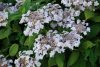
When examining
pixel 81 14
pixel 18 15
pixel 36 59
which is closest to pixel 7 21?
pixel 18 15

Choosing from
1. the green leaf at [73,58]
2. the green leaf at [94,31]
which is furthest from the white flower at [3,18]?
the green leaf at [94,31]

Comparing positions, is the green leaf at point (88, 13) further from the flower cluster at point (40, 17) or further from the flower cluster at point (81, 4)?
the flower cluster at point (40, 17)

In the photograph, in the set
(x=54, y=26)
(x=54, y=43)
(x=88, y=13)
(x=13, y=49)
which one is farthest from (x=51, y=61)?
(x=88, y=13)

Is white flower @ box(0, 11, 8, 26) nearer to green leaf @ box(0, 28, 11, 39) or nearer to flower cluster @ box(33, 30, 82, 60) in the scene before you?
green leaf @ box(0, 28, 11, 39)

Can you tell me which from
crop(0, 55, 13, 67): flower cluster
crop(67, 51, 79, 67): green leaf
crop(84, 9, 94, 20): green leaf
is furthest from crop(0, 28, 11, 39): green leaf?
crop(84, 9, 94, 20): green leaf

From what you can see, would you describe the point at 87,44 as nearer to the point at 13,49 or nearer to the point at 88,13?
the point at 88,13

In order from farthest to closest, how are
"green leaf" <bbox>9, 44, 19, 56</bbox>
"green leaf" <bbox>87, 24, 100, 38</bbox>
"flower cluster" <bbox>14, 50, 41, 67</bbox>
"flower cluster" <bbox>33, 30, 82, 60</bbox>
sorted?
"green leaf" <bbox>9, 44, 19, 56</bbox>
"green leaf" <bbox>87, 24, 100, 38</bbox>
"flower cluster" <bbox>14, 50, 41, 67</bbox>
"flower cluster" <bbox>33, 30, 82, 60</bbox>

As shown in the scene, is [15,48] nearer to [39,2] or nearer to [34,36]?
[34,36]

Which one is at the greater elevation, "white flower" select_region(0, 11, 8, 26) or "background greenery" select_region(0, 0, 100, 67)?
"white flower" select_region(0, 11, 8, 26)
